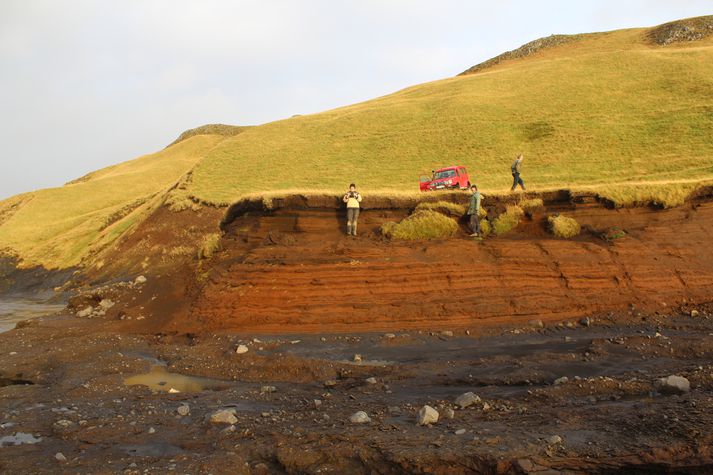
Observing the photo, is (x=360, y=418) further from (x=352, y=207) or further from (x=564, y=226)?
(x=564, y=226)

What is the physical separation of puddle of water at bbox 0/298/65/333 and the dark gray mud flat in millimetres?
8976

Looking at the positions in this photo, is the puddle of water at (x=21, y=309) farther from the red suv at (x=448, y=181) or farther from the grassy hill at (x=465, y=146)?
the red suv at (x=448, y=181)

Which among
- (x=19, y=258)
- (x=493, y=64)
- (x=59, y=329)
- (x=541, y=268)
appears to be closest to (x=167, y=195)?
(x=19, y=258)

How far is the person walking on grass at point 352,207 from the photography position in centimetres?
1602

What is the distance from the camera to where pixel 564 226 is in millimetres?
15688

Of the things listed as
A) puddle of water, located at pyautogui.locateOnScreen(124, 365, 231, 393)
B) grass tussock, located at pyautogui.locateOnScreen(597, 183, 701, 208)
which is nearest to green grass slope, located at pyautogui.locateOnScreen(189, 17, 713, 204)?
grass tussock, located at pyautogui.locateOnScreen(597, 183, 701, 208)

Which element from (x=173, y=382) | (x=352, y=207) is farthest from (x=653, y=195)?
(x=173, y=382)

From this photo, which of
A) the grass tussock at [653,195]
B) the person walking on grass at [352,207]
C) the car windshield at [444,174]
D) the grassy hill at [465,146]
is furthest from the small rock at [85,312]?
the car windshield at [444,174]

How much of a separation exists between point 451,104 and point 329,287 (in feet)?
125

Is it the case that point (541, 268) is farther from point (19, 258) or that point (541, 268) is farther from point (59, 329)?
point (19, 258)

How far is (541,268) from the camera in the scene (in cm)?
1418

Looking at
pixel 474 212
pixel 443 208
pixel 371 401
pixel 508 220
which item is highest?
pixel 443 208

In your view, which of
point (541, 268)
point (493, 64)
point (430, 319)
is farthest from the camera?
point (493, 64)

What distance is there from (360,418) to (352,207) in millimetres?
9225
